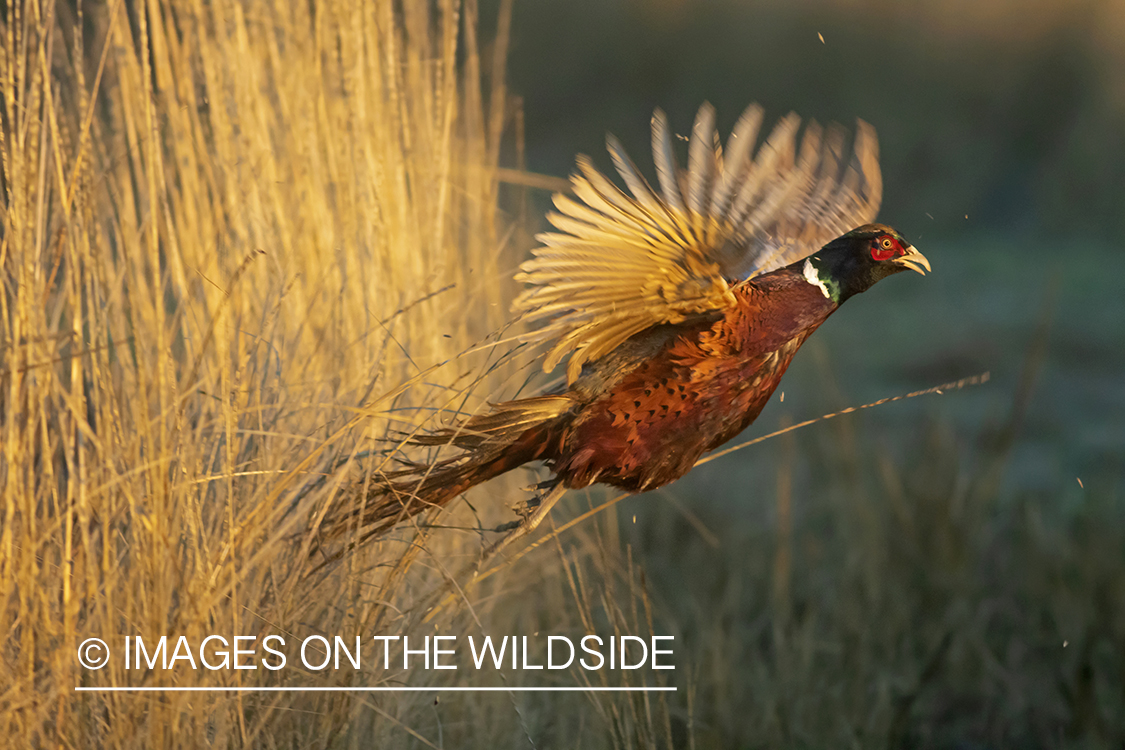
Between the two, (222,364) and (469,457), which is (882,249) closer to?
(469,457)

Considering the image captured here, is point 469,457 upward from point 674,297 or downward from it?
downward

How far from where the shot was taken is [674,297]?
4.46ft

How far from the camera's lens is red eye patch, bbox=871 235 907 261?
1.43m

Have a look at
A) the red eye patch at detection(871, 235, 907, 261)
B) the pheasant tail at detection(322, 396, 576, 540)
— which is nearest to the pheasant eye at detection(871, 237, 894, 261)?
the red eye patch at detection(871, 235, 907, 261)

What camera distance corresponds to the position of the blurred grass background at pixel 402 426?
4.84 ft

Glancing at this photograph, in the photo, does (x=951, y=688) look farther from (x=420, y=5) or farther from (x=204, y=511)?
(x=420, y=5)

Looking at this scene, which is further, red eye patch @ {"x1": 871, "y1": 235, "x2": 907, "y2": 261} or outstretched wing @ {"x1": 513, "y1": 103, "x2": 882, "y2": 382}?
red eye patch @ {"x1": 871, "y1": 235, "x2": 907, "y2": 261}

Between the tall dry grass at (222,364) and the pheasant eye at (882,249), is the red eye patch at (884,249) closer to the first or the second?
the pheasant eye at (882,249)

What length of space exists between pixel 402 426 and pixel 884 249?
890 mm

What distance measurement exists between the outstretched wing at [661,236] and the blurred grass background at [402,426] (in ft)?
0.70

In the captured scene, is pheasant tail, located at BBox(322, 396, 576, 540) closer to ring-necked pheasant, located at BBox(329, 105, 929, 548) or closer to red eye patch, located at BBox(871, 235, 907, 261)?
ring-necked pheasant, located at BBox(329, 105, 929, 548)

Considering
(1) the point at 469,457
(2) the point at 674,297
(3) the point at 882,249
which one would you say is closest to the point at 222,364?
(1) the point at 469,457

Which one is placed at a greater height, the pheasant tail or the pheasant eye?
the pheasant eye

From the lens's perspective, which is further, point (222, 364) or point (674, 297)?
point (222, 364)
